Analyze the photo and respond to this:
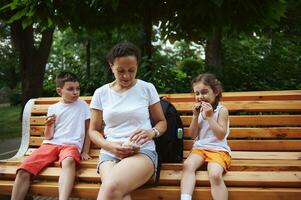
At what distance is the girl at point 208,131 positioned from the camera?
3.39 metres

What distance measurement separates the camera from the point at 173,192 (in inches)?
128

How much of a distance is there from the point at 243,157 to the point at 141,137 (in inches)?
46.7

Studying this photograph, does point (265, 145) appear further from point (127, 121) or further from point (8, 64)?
point (8, 64)

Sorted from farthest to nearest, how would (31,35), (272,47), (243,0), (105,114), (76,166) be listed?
(31,35)
(272,47)
(243,0)
(76,166)
(105,114)

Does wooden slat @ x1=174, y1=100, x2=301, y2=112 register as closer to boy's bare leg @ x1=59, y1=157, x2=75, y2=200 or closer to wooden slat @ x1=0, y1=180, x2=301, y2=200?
wooden slat @ x1=0, y1=180, x2=301, y2=200

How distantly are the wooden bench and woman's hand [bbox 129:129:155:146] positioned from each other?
359 mm

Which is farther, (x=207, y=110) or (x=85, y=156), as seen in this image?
(x=85, y=156)

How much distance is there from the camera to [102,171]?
10.5ft

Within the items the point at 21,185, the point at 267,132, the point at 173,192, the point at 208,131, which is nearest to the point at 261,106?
the point at 267,132

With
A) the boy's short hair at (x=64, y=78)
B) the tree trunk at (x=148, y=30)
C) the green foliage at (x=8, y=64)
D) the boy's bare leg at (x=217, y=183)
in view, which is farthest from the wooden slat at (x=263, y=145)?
the green foliage at (x=8, y=64)

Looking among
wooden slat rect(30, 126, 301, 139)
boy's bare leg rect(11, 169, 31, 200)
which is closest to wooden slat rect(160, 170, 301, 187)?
wooden slat rect(30, 126, 301, 139)

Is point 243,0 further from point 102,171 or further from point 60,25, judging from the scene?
point 102,171

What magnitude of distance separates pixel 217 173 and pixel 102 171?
85 centimetres

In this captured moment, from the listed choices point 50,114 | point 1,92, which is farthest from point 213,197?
point 1,92
